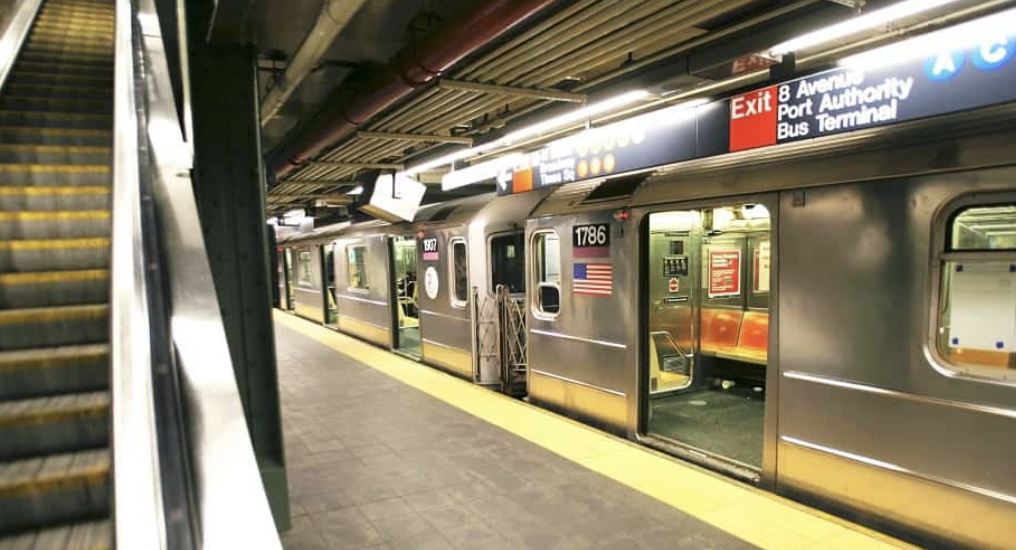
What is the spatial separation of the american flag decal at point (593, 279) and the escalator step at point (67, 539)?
4.20 metres

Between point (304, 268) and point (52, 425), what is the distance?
1521 centimetres

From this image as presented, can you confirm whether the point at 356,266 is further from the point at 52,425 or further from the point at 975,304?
the point at 975,304

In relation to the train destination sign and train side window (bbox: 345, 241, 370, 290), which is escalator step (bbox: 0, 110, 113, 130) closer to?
the train destination sign

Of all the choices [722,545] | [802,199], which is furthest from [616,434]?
[802,199]

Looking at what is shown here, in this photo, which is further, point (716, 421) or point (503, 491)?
point (716, 421)

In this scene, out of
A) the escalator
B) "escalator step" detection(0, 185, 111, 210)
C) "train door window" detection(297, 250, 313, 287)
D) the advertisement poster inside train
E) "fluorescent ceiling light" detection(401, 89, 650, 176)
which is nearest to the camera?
the escalator

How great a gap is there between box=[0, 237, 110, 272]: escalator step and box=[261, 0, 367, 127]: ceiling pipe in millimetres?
Answer: 1608

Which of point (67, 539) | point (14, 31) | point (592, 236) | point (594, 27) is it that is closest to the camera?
point (67, 539)

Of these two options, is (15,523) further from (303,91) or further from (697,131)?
(303,91)

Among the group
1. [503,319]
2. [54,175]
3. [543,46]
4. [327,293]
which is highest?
[543,46]

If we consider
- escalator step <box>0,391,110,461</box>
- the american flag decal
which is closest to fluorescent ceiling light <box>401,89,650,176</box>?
the american flag decal

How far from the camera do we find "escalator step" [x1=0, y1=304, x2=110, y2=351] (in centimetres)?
251

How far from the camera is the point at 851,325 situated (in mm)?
3537

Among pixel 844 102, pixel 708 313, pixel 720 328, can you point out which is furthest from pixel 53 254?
pixel 720 328
